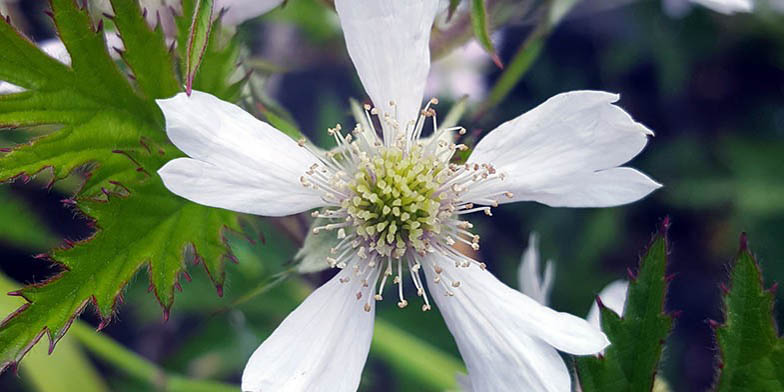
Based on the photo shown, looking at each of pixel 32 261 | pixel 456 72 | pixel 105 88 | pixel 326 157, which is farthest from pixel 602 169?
pixel 32 261

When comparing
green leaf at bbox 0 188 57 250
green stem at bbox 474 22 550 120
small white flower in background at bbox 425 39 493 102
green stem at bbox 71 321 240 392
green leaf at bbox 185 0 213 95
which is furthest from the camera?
small white flower in background at bbox 425 39 493 102

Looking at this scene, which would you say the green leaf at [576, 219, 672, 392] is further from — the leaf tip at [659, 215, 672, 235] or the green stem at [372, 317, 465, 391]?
the green stem at [372, 317, 465, 391]

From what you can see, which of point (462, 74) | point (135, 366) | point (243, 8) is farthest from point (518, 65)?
point (462, 74)

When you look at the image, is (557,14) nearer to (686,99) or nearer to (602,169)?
(602,169)

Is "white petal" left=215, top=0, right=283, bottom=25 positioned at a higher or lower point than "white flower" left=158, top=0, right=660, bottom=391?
higher

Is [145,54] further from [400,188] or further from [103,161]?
[400,188]

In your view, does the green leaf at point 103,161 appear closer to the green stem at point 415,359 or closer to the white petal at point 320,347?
the white petal at point 320,347

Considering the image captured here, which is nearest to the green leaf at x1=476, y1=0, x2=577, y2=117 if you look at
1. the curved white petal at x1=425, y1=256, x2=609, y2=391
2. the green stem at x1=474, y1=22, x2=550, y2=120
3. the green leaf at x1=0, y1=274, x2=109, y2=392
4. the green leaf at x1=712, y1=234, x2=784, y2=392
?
the green stem at x1=474, y1=22, x2=550, y2=120
